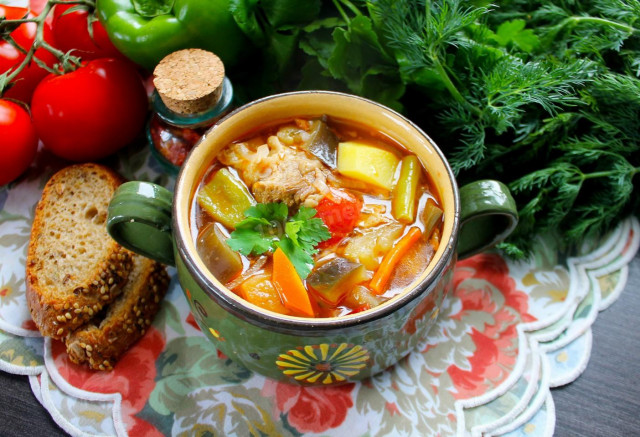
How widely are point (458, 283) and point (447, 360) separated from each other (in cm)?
30

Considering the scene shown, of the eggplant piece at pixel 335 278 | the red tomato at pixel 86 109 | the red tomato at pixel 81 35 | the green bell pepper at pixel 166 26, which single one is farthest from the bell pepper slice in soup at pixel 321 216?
the red tomato at pixel 81 35

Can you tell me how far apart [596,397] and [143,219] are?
1.48 m

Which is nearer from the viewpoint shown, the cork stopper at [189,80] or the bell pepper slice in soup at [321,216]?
the bell pepper slice in soup at [321,216]

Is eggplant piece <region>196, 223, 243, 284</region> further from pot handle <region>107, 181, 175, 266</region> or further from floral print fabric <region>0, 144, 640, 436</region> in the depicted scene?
floral print fabric <region>0, 144, 640, 436</region>

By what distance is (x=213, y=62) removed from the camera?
202cm

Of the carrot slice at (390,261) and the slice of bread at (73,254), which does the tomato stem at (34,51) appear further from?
the carrot slice at (390,261)

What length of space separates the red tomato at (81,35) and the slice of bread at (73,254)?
57 cm

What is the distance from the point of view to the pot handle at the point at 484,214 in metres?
1.61

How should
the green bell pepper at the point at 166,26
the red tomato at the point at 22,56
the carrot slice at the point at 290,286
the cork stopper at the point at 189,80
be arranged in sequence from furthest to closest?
the red tomato at the point at 22,56
the green bell pepper at the point at 166,26
the cork stopper at the point at 189,80
the carrot slice at the point at 290,286

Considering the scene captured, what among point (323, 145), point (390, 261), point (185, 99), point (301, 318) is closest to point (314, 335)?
point (301, 318)

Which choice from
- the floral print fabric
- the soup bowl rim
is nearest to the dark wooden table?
the floral print fabric

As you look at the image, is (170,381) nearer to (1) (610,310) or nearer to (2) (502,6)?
(1) (610,310)

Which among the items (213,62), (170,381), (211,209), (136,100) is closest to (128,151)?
(136,100)

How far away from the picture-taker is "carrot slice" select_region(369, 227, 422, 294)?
63.2 inches
